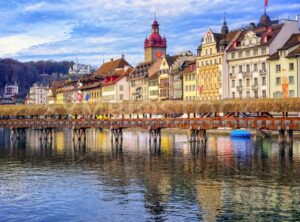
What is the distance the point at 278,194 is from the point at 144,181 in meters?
11.7

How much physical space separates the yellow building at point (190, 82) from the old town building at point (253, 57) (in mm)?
13184

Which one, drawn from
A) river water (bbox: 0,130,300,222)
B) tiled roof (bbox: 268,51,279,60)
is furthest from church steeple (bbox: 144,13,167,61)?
river water (bbox: 0,130,300,222)

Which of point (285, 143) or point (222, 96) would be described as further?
point (222, 96)

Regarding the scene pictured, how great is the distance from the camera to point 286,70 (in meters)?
97.5

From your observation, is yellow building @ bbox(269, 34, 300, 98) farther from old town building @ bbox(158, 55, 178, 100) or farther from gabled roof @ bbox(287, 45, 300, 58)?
old town building @ bbox(158, 55, 178, 100)

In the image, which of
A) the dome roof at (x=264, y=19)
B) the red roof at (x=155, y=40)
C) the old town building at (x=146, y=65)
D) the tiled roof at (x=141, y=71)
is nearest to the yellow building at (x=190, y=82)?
the dome roof at (x=264, y=19)

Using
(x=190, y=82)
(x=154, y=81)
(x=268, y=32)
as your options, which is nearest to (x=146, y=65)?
(x=154, y=81)

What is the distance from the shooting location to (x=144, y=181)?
44.4 meters

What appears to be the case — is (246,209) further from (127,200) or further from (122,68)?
(122,68)

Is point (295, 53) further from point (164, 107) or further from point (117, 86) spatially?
point (117, 86)

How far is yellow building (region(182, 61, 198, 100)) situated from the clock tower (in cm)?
3275

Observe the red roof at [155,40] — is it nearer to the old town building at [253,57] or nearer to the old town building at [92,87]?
the old town building at [92,87]

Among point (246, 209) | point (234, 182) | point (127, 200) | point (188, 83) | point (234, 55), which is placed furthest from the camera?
point (188, 83)

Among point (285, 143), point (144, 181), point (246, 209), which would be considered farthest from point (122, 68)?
point (246, 209)
